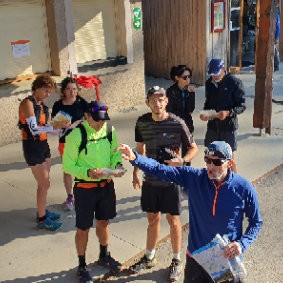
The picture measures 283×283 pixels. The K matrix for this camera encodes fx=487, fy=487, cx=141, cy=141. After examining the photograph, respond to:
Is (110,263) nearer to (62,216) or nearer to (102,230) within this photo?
(102,230)

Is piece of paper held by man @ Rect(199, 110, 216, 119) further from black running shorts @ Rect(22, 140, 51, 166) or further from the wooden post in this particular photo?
the wooden post

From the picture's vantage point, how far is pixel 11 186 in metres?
7.12

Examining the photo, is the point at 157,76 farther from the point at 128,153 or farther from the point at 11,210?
the point at 128,153

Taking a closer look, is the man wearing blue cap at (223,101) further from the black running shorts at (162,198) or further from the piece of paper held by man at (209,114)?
the black running shorts at (162,198)

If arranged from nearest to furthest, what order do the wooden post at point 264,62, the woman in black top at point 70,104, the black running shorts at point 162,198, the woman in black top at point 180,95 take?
the black running shorts at point 162,198
the woman in black top at point 70,104
the woman in black top at point 180,95
the wooden post at point 264,62

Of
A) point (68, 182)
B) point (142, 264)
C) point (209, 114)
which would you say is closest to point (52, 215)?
point (68, 182)

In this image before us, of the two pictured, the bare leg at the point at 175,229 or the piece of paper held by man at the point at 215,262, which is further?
the bare leg at the point at 175,229

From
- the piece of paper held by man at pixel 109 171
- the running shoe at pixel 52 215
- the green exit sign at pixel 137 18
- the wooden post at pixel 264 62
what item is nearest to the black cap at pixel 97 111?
the piece of paper held by man at pixel 109 171

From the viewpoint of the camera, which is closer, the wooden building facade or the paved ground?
the paved ground

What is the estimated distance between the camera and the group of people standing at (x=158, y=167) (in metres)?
3.57

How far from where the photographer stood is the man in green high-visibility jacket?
442 centimetres

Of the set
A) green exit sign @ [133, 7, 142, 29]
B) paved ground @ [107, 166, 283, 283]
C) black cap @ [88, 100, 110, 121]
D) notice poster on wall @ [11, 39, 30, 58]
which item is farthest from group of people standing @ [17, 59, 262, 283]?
green exit sign @ [133, 7, 142, 29]

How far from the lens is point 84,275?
4.80 metres

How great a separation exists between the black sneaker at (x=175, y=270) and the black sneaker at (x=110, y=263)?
1.71 feet
